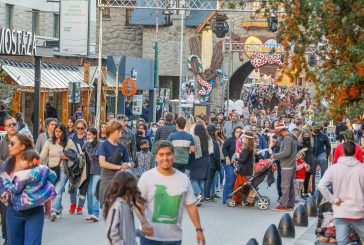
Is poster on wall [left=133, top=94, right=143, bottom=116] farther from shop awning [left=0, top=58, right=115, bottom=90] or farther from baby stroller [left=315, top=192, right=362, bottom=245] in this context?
baby stroller [left=315, top=192, right=362, bottom=245]

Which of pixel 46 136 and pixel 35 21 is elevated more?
pixel 35 21

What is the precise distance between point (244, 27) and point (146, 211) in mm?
44797

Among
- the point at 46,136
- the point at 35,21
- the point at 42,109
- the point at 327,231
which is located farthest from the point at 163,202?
the point at 35,21

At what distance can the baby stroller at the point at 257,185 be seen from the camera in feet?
67.8

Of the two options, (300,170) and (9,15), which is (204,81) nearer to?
(9,15)

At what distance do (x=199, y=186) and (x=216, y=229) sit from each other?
374 centimetres

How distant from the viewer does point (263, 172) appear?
20.6 m

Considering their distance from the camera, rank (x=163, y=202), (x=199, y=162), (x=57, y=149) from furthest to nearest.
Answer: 1. (x=199, y=162)
2. (x=57, y=149)
3. (x=163, y=202)

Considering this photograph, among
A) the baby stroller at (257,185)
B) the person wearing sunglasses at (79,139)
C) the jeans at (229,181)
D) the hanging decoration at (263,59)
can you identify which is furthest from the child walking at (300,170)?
the hanging decoration at (263,59)

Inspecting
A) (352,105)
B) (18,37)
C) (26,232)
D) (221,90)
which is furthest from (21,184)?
(221,90)

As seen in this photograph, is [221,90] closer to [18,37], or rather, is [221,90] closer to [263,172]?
[18,37]

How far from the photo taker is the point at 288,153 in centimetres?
2056

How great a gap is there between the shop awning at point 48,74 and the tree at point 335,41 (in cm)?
1866

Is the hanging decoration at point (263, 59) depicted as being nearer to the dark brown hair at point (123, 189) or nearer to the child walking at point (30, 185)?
Result: the child walking at point (30, 185)
